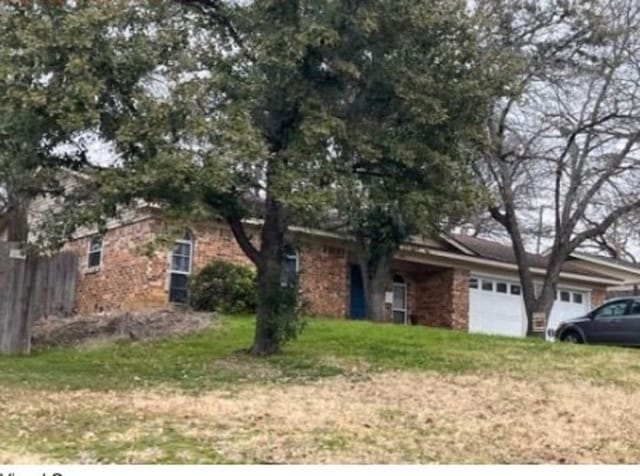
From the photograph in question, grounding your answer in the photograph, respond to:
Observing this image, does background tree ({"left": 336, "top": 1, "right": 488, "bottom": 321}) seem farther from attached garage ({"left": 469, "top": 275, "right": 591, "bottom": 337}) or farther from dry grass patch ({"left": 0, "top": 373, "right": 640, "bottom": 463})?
attached garage ({"left": 469, "top": 275, "right": 591, "bottom": 337})

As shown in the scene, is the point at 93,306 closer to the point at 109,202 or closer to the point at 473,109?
the point at 109,202

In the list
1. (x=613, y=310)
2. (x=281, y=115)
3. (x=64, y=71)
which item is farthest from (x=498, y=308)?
(x=64, y=71)

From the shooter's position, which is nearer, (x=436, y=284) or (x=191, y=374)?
(x=191, y=374)

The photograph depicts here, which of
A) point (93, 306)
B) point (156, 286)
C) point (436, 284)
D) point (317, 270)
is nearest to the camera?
point (156, 286)

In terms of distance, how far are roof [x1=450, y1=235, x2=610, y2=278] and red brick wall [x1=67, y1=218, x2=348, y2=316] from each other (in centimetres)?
481

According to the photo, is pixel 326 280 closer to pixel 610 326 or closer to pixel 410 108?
pixel 610 326

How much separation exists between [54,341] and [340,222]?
6.34 metres

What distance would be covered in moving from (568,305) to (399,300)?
7040 mm

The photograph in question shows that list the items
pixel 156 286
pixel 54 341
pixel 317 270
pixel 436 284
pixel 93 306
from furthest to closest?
pixel 436 284 → pixel 317 270 → pixel 93 306 → pixel 156 286 → pixel 54 341

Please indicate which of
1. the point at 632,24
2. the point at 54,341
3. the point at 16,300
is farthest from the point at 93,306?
the point at 632,24

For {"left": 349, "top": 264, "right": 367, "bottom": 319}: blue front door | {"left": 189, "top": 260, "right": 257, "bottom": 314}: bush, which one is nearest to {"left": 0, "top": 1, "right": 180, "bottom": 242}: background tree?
{"left": 189, "top": 260, "right": 257, "bottom": 314}: bush

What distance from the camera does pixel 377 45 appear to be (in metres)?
12.7

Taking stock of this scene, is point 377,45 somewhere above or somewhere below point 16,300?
above

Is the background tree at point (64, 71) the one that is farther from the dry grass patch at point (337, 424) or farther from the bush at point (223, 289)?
the bush at point (223, 289)
